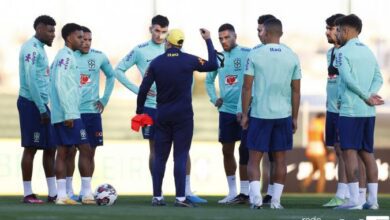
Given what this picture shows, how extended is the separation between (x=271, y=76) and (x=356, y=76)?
959mm

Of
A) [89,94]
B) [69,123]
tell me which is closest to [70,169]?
[89,94]

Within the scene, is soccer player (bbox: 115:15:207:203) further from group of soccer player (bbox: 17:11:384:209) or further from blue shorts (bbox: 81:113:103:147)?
blue shorts (bbox: 81:113:103:147)

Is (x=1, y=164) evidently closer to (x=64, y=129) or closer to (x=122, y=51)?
(x=122, y=51)

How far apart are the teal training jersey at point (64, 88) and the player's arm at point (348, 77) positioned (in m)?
3.20

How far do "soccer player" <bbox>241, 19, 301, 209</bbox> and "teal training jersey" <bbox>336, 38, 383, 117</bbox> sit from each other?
20.7 inches

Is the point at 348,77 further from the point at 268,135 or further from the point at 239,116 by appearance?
the point at 239,116

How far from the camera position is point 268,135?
1483cm

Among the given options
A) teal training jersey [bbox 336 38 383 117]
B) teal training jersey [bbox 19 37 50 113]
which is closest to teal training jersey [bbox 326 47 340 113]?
teal training jersey [bbox 336 38 383 117]

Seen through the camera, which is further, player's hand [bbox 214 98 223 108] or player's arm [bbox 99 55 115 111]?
player's arm [bbox 99 55 115 111]

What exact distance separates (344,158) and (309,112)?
10.3 m

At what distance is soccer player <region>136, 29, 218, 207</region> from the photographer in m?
15.3

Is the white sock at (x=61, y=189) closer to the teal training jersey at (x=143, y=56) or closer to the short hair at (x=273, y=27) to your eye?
the teal training jersey at (x=143, y=56)

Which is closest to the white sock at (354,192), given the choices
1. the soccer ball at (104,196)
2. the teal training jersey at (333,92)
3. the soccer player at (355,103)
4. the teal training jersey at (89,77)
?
the soccer player at (355,103)

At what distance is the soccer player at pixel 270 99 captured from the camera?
14797 millimetres
